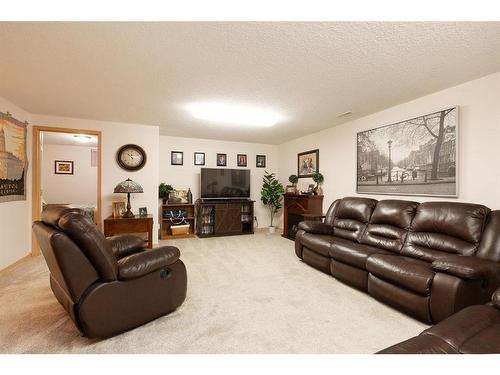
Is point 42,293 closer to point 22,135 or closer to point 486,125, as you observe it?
point 22,135

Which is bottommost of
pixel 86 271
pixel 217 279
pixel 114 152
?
pixel 217 279

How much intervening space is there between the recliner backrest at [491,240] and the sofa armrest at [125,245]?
326cm

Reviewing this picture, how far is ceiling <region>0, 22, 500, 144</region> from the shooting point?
5.62 ft

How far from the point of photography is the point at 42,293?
246cm

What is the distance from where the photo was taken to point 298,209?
16.3 feet

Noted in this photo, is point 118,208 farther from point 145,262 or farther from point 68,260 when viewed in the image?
point 68,260

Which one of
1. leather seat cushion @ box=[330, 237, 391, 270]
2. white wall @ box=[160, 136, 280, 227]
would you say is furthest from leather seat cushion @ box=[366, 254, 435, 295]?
white wall @ box=[160, 136, 280, 227]

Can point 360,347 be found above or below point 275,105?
below

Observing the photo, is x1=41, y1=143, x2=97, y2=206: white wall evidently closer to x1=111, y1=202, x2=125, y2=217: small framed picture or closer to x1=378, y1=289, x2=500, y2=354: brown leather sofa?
x1=111, y1=202, x2=125, y2=217: small framed picture

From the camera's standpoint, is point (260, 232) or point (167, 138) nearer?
point (167, 138)

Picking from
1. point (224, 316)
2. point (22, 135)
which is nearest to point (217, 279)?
point (224, 316)
